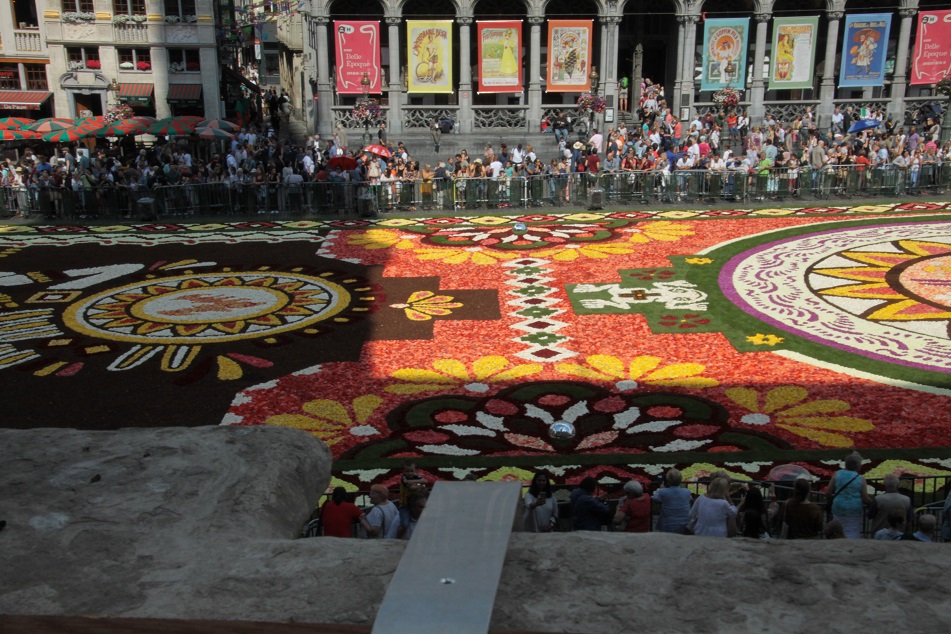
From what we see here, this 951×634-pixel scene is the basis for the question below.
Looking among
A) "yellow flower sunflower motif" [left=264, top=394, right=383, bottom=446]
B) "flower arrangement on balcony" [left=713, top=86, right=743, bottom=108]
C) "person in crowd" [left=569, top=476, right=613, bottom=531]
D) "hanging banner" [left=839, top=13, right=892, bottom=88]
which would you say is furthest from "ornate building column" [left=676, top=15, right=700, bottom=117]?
"person in crowd" [left=569, top=476, right=613, bottom=531]

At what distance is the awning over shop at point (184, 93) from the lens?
1688 inches

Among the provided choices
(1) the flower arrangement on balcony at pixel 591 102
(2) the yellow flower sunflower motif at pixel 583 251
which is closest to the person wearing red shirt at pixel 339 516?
(2) the yellow flower sunflower motif at pixel 583 251

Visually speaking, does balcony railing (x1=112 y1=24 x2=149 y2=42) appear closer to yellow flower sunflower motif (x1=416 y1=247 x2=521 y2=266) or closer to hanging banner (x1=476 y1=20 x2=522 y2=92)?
hanging banner (x1=476 y1=20 x2=522 y2=92)

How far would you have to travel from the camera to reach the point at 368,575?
3.03m

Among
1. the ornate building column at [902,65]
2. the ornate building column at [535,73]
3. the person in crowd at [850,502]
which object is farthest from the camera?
the ornate building column at [902,65]

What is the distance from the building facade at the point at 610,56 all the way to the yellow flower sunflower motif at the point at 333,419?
25.2 metres

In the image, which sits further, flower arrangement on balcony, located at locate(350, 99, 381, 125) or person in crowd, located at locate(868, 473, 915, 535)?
flower arrangement on balcony, located at locate(350, 99, 381, 125)

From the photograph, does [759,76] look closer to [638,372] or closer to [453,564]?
[638,372]

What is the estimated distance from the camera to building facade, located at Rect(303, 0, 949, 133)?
3631 centimetres

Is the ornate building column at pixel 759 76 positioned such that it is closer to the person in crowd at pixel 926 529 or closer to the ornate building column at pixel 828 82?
the ornate building column at pixel 828 82

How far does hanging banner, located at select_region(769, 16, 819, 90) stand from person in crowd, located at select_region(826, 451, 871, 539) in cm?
3059

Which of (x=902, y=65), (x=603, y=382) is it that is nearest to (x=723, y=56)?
(x=902, y=65)

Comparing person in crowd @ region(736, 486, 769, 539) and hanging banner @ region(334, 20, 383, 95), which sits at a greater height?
hanging banner @ region(334, 20, 383, 95)

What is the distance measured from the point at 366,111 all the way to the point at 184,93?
12706 mm
